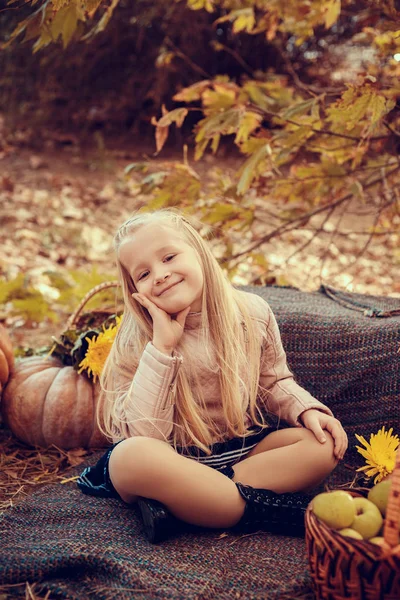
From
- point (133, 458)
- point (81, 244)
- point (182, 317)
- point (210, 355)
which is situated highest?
point (182, 317)

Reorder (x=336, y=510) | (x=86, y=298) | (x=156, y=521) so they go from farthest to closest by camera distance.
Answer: (x=86, y=298) < (x=156, y=521) < (x=336, y=510)

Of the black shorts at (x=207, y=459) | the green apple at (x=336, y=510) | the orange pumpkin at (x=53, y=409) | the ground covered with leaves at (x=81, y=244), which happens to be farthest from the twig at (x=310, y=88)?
the green apple at (x=336, y=510)

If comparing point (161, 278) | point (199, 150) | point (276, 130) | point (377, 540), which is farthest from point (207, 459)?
point (276, 130)

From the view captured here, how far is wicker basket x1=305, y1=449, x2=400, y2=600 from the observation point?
42.3 inches

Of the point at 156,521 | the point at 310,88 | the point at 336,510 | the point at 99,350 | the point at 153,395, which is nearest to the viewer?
the point at 336,510

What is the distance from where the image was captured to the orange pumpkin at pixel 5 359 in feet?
7.10

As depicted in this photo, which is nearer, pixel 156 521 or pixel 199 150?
pixel 156 521

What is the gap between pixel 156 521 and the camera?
1466mm

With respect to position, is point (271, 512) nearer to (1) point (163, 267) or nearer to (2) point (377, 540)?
(2) point (377, 540)

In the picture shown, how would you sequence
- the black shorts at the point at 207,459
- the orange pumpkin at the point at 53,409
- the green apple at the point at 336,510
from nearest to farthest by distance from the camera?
the green apple at the point at 336,510 → the black shorts at the point at 207,459 → the orange pumpkin at the point at 53,409

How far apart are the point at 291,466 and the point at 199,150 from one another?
1.30 metres

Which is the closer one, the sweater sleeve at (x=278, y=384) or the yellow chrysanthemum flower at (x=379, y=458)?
the yellow chrysanthemum flower at (x=379, y=458)

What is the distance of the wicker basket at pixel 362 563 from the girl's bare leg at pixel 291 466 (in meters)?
0.45

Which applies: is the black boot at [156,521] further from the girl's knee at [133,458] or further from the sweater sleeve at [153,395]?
the sweater sleeve at [153,395]
